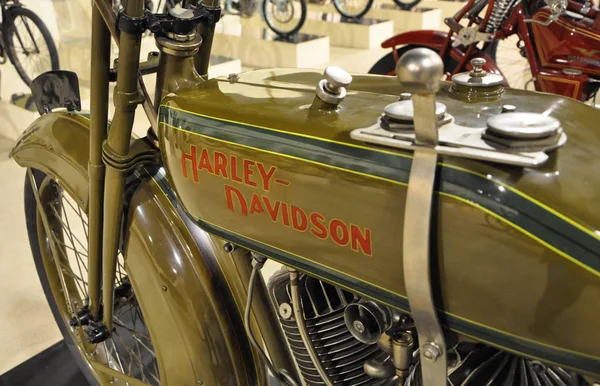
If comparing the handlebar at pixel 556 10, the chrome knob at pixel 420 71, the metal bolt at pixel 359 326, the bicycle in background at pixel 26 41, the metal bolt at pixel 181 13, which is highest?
the chrome knob at pixel 420 71

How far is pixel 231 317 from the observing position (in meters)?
0.87

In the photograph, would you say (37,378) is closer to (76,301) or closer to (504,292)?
(76,301)

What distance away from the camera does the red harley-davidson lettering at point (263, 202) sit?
567 mm

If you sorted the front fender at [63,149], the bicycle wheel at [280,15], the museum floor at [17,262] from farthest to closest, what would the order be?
the bicycle wheel at [280,15]
the museum floor at [17,262]
the front fender at [63,149]

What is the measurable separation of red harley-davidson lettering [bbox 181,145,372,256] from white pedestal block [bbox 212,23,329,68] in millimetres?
3562

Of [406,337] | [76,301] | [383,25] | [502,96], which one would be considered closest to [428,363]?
[406,337]

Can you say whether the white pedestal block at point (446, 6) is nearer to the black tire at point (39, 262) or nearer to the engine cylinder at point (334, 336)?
the black tire at point (39, 262)

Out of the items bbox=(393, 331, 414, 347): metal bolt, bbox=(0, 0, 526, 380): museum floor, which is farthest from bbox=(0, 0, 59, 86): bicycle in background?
bbox=(393, 331, 414, 347): metal bolt

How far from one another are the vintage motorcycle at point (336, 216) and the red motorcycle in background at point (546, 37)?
155 centimetres

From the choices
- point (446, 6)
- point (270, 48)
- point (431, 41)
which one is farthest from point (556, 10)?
point (446, 6)

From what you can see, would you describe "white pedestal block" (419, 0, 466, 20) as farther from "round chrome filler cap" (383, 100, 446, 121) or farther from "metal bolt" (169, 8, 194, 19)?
"round chrome filler cap" (383, 100, 446, 121)

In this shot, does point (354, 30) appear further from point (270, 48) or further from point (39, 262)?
point (39, 262)

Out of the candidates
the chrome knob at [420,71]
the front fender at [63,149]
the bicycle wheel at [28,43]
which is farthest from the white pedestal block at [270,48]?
the chrome knob at [420,71]

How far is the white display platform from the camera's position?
5332 mm
